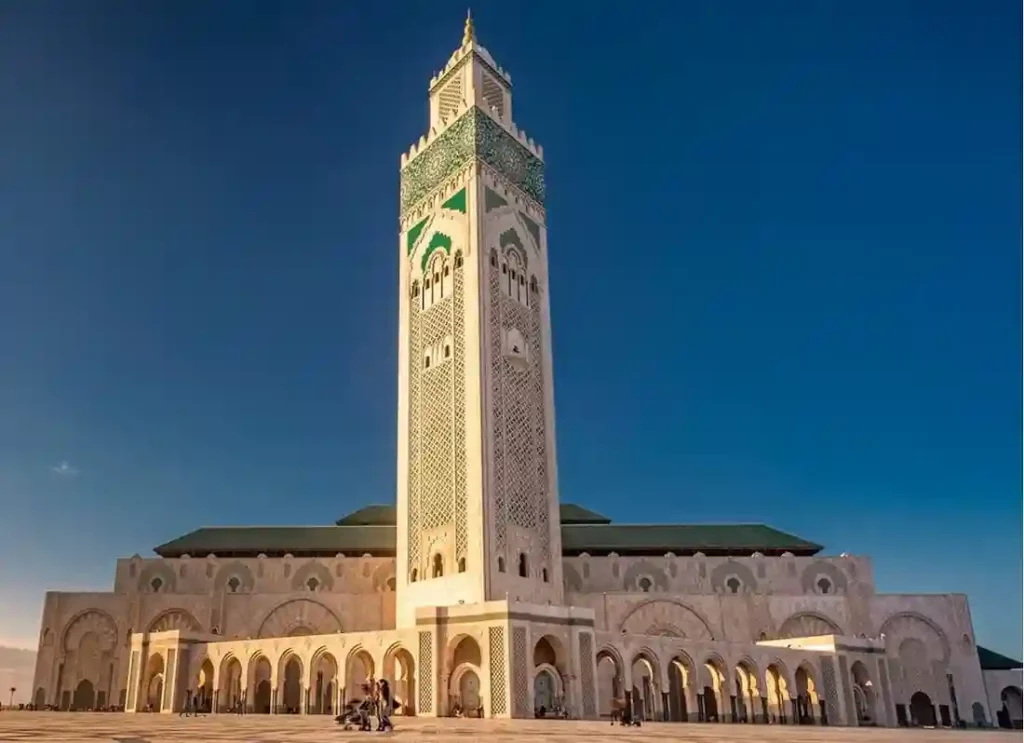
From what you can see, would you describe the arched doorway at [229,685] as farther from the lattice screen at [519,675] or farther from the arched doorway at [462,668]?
the lattice screen at [519,675]

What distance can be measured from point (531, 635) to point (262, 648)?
353 inches

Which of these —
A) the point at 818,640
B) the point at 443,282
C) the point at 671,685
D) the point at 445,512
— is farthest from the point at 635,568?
the point at 443,282

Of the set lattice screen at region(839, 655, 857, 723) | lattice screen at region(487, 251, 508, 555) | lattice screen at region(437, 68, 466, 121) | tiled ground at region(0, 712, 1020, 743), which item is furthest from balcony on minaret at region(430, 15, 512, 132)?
tiled ground at region(0, 712, 1020, 743)

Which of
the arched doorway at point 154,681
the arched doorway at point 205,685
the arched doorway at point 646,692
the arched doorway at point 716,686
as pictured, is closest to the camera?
the arched doorway at point 646,692

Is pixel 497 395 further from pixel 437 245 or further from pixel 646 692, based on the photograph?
pixel 646 692

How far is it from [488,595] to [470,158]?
13959 millimetres

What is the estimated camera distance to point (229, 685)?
24484mm

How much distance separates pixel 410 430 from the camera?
27.0m

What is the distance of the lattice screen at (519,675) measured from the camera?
59.5 ft

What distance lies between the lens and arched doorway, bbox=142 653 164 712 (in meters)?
25.6

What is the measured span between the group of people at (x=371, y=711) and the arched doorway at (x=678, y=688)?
465 inches

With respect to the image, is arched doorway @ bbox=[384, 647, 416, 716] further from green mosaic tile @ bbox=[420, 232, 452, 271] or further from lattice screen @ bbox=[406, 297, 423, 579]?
green mosaic tile @ bbox=[420, 232, 452, 271]

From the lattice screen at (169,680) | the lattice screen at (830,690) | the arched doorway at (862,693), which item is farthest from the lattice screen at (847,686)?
the lattice screen at (169,680)

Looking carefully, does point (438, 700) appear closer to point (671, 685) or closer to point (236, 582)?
point (671, 685)
